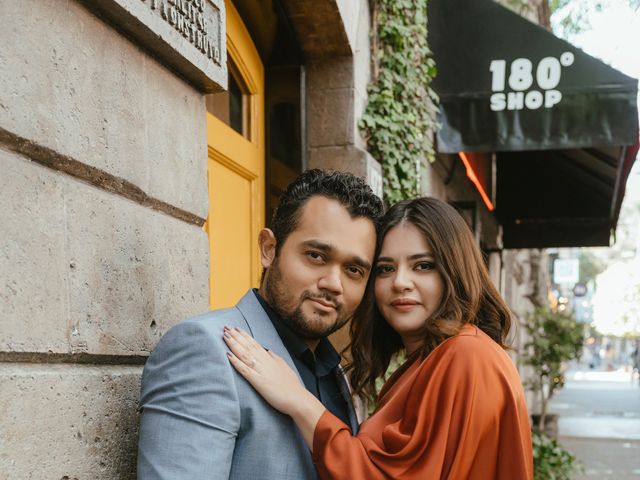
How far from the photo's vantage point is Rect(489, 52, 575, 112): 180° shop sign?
248 inches

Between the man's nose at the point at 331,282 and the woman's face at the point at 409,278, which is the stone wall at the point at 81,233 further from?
the woman's face at the point at 409,278

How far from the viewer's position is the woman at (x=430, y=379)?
218 cm

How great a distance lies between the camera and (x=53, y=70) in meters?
1.85

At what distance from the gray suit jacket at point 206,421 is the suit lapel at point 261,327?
0.11 meters

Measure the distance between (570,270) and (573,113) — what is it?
17.6 metres

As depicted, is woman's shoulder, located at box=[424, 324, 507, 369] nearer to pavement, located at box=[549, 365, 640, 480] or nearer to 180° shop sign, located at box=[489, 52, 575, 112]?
180° shop sign, located at box=[489, 52, 575, 112]

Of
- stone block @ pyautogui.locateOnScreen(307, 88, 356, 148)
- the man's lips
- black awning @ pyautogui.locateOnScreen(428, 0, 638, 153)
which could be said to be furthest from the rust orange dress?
black awning @ pyautogui.locateOnScreen(428, 0, 638, 153)

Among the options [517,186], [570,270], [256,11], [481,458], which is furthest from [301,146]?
[570,270]

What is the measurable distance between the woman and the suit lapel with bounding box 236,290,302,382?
0.08 m

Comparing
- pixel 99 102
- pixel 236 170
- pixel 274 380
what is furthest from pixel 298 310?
pixel 236 170

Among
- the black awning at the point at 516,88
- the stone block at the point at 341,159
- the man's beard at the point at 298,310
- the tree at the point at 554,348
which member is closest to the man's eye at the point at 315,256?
the man's beard at the point at 298,310

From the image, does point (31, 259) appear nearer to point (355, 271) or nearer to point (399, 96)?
point (355, 271)

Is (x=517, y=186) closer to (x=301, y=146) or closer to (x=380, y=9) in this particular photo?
(x=380, y=9)

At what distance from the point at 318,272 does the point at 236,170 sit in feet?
6.10
